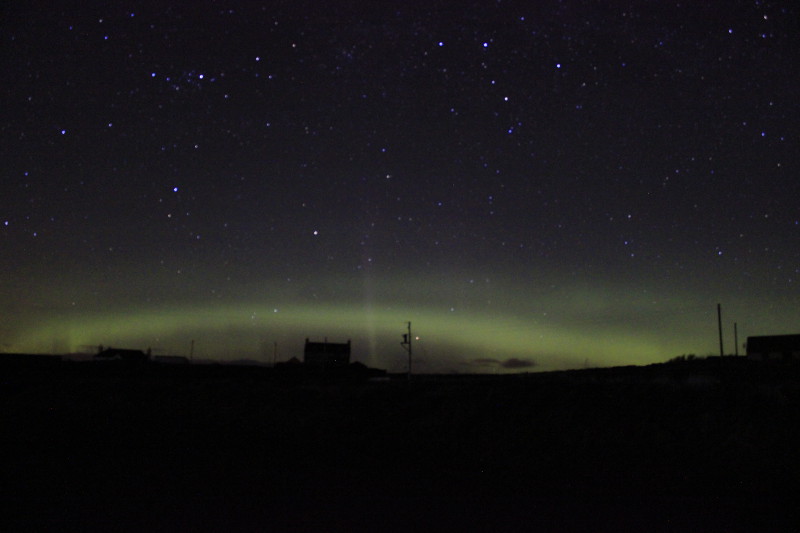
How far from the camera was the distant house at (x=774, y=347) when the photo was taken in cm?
6194

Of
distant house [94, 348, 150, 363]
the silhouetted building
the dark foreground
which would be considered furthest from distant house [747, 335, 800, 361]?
distant house [94, 348, 150, 363]

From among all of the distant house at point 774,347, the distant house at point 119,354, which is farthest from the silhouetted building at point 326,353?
the distant house at point 774,347

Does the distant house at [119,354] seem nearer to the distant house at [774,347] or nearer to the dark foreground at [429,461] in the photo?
the dark foreground at [429,461]

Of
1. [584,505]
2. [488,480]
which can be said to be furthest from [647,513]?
Answer: [488,480]

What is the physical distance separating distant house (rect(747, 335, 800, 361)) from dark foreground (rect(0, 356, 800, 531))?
159 ft

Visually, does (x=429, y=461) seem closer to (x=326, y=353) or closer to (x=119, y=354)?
(x=326, y=353)

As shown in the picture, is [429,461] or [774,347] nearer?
[429,461]

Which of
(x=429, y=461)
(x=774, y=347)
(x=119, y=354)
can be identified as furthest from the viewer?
(x=119, y=354)

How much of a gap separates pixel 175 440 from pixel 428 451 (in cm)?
750

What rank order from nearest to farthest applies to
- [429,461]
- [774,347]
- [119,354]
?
[429,461]
[774,347]
[119,354]

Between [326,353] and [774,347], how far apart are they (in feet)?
157

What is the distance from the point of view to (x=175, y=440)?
1895 centimetres

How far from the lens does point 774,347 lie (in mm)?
64250

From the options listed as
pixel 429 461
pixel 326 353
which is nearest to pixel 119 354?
pixel 326 353
